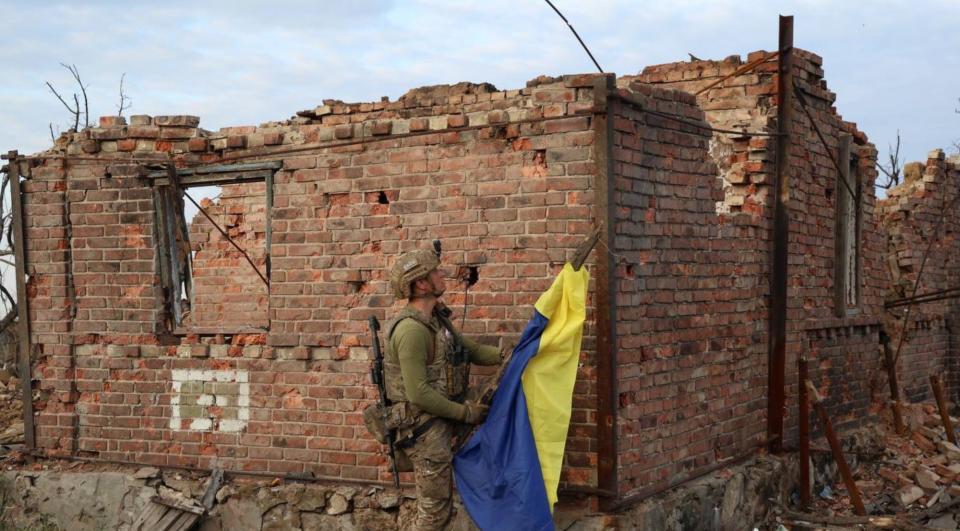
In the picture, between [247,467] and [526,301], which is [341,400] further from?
[526,301]

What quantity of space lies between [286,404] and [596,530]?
7.59 feet

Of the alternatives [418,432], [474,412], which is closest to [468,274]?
[474,412]

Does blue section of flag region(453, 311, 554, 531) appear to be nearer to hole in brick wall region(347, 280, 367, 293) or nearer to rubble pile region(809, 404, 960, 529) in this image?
hole in brick wall region(347, 280, 367, 293)

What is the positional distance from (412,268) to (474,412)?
2.86 feet

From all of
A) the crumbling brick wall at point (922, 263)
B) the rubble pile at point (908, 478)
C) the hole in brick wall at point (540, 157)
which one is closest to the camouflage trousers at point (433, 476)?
the hole in brick wall at point (540, 157)

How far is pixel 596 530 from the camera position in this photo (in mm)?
6090

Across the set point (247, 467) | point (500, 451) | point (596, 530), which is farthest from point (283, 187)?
point (596, 530)

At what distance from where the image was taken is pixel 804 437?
811 cm

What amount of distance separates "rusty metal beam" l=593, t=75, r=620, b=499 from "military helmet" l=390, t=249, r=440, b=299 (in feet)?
3.38

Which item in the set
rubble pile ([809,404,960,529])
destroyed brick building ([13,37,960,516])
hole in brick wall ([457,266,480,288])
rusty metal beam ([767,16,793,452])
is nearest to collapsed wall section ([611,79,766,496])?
destroyed brick building ([13,37,960,516])

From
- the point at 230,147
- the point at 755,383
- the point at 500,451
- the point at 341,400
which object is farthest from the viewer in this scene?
the point at 755,383

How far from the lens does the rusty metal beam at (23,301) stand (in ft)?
25.7

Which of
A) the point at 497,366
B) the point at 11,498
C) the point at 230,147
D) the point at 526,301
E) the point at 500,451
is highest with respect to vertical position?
the point at 230,147

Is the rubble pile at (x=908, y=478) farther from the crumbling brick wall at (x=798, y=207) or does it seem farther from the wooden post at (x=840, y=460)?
the crumbling brick wall at (x=798, y=207)
